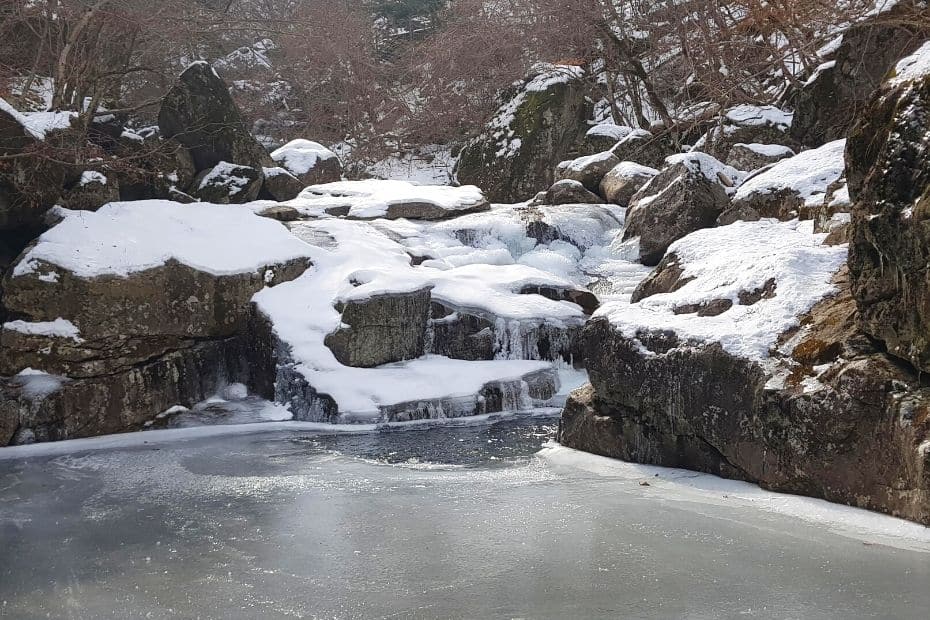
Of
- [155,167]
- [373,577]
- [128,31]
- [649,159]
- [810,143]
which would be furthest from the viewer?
[649,159]

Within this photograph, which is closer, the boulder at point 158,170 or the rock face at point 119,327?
the rock face at point 119,327

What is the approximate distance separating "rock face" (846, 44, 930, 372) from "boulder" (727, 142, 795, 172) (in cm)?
811

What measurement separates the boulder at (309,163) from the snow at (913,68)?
12224 mm

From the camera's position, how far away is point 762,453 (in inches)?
176

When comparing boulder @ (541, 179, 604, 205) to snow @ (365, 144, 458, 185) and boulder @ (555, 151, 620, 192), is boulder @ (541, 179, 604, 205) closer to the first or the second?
boulder @ (555, 151, 620, 192)

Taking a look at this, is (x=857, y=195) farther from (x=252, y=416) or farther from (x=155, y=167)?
(x=155, y=167)

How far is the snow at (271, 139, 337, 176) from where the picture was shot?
15594 millimetres

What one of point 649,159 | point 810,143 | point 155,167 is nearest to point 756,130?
point 810,143

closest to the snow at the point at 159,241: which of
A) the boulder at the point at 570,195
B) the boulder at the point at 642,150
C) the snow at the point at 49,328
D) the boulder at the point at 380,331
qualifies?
the snow at the point at 49,328

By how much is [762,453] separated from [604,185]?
32.6 ft

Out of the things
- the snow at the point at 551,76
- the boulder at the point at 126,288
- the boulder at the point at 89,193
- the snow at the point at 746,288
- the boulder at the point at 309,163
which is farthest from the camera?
the snow at the point at 551,76

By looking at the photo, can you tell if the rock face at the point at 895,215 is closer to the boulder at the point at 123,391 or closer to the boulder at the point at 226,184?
the boulder at the point at 123,391

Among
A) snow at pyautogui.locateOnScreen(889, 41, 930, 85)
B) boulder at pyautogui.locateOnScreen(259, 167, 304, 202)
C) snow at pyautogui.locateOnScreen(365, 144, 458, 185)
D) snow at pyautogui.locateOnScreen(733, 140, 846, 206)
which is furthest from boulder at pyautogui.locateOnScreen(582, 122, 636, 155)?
snow at pyautogui.locateOnScreen(889, 41, 930, 85)

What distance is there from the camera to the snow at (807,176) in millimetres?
7223
